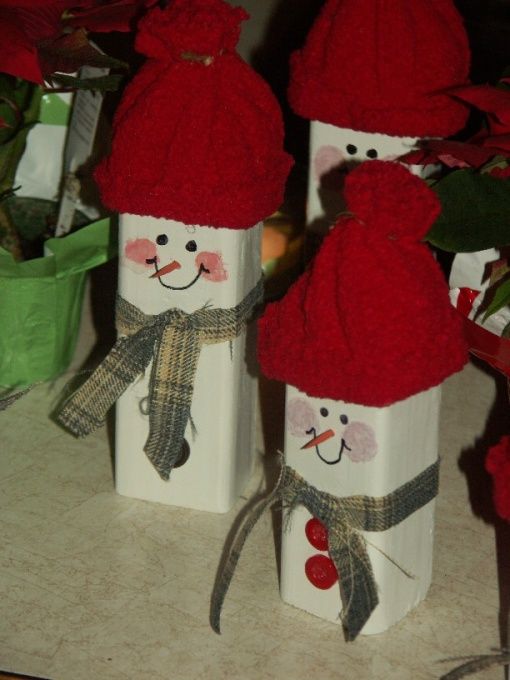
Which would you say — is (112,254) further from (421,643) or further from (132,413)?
(421,643)

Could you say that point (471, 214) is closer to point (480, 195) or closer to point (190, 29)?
point (480, 195)

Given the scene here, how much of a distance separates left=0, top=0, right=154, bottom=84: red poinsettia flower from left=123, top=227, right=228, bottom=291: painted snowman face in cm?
12

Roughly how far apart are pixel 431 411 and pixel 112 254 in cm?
33

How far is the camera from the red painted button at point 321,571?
699mm

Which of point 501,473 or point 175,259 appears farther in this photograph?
point 175,259

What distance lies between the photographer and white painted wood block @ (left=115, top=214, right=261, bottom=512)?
0.75m

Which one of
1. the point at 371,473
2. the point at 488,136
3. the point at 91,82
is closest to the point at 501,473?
the point at 371,473

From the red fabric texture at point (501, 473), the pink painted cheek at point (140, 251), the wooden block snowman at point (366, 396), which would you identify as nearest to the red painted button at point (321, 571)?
the wooden block snowman at point (366, 396)

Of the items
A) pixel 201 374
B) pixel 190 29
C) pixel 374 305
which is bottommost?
pixel 201 374

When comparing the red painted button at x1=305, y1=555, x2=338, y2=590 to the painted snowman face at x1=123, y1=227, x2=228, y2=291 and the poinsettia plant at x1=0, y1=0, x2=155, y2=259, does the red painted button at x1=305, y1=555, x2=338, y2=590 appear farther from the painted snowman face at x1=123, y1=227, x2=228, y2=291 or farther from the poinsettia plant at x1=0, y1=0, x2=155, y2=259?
the poinsettia plant at x1=0, y1=0, x2=155, y2=259

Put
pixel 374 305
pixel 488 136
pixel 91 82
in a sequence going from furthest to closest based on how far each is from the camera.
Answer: pixel 91 82 < pixel 488 136 < pixel 374 305

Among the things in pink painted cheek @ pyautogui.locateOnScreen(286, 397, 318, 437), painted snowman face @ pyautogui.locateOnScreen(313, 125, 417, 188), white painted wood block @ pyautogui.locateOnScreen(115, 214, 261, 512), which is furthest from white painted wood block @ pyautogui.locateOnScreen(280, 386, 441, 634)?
painted snowman face @ pyautogui.locateOnScreen(313, 125, 417, 188)

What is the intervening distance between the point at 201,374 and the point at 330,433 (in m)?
0.15

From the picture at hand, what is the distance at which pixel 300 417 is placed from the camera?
0.68 meters
